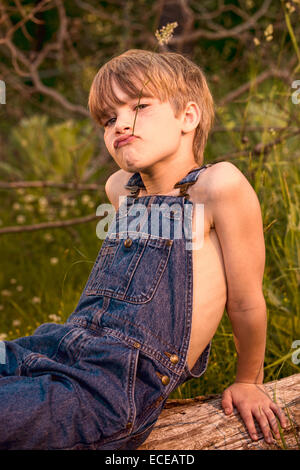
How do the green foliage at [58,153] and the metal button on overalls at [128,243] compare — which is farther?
the green foliage at [58,153]

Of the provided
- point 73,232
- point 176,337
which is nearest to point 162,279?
point 176,337

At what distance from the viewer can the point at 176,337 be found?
1.48 meters

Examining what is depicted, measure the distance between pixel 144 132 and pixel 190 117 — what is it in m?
0.20

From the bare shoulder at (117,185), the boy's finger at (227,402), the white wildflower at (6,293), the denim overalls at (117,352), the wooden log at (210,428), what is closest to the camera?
the denim overalls at (117,352)

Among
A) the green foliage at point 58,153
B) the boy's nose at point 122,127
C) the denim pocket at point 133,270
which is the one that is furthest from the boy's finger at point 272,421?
the green foliage at point 58,153

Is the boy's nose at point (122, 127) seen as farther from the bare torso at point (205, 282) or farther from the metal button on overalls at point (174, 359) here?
the metal button on overalls at point (174, 359)

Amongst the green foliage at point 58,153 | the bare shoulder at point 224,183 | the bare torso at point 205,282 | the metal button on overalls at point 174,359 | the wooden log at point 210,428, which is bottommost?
the wooden log at point 210,428

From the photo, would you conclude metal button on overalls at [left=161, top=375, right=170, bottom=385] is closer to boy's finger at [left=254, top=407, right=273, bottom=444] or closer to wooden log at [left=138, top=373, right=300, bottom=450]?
wooden log at [left=138, top=373, right=300, bottom=450]

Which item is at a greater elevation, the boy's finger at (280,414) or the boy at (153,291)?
the boy at (153,291)

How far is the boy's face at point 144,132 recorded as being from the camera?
1541 mm

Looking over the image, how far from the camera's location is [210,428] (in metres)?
1.45

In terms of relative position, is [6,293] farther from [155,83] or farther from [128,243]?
[155,83]

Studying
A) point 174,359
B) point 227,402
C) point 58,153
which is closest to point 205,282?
point 174,359

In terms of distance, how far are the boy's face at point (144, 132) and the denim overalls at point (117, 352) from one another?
0.12 meters
